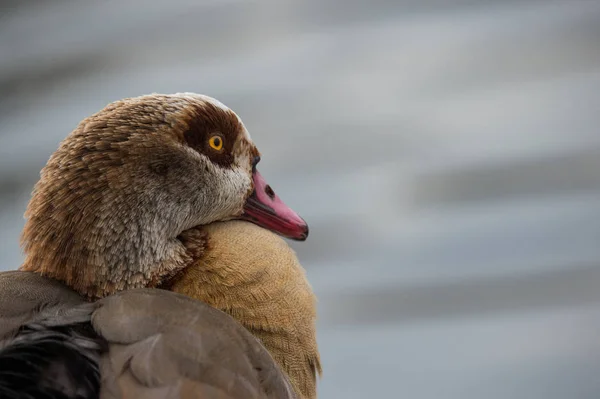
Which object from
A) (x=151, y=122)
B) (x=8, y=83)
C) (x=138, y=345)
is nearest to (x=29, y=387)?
(x=138, y=345)

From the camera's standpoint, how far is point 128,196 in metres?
1.52

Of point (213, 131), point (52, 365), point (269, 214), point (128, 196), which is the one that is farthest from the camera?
point (269, 214)

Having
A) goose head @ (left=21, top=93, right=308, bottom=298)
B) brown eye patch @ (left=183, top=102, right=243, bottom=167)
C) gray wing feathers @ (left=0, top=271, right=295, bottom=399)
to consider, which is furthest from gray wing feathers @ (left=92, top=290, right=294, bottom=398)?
brown eye patch @ (left=183, top=102, right=243, bottom=167)

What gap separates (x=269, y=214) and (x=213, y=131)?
0.20 metres

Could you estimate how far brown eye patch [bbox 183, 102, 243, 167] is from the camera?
162 centimetres

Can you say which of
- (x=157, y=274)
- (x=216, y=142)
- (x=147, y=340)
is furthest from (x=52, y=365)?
(x=216, y=142)

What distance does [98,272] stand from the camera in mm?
1499

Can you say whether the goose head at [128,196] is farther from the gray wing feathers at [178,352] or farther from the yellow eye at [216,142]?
the gray wing feathers at [178,352]

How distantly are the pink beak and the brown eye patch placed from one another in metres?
0.09

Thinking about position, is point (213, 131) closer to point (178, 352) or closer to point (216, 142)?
point (216, 142)

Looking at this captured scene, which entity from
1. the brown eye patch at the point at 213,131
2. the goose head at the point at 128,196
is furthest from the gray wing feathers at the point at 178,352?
the brown eye patch at the point at 213,131

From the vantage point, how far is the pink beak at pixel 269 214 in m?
1.76

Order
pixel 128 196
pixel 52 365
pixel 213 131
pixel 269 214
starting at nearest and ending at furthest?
1. pixel 52 365
2. pixel 128 196
3. pixel 213 131
4. pixel 269 214

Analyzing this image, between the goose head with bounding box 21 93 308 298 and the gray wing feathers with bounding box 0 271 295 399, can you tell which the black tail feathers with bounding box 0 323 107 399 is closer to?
the gray wing feathers with bounding box 0 271 295 399
